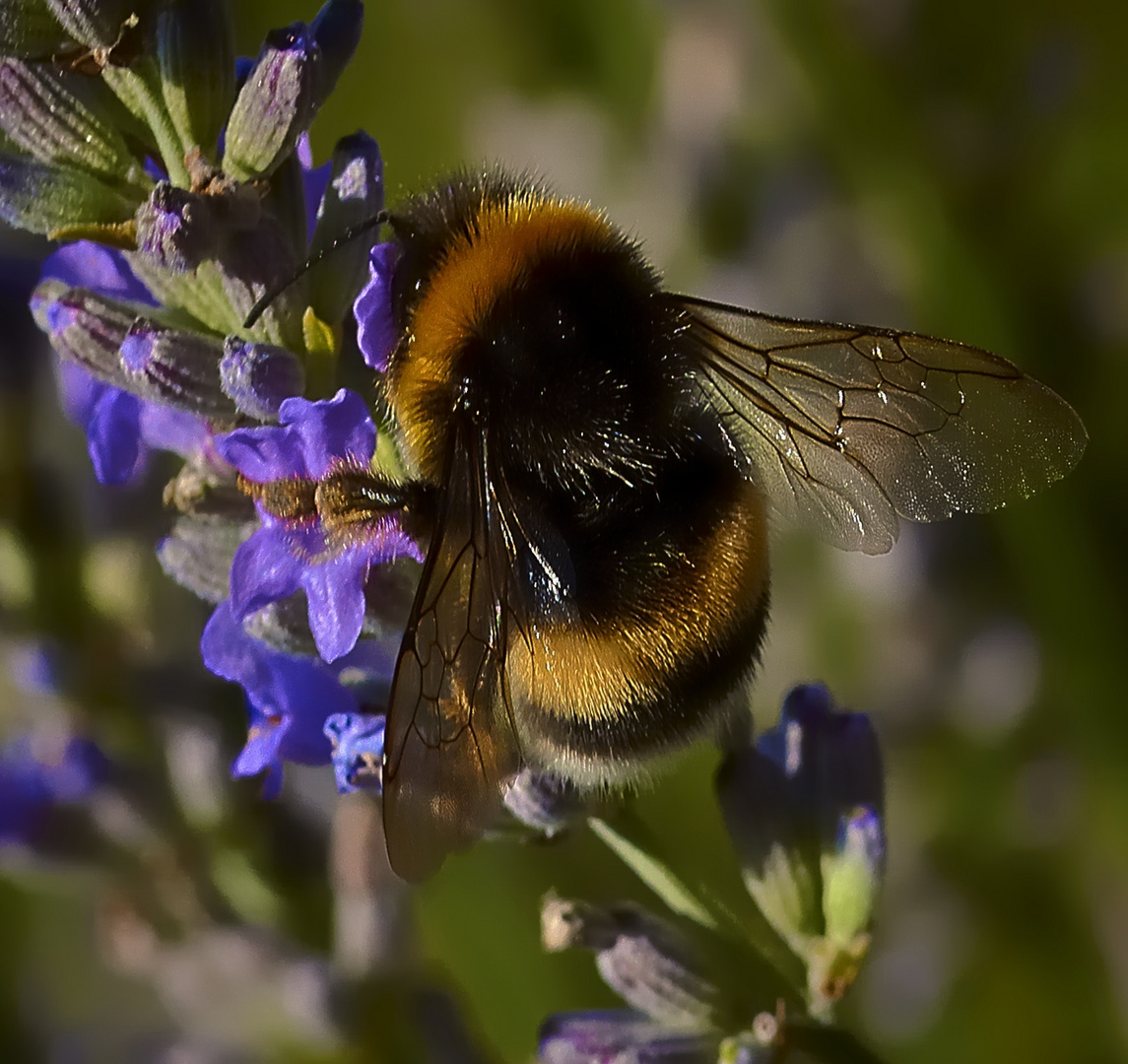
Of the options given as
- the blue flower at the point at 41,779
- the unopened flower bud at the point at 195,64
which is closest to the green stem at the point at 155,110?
the unopened flower bud at the point at 195,64

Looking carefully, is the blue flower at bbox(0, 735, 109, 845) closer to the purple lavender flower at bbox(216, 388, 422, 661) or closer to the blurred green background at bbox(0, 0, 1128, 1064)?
the blurred green background at bbox(0, 0, 1128, 1064)

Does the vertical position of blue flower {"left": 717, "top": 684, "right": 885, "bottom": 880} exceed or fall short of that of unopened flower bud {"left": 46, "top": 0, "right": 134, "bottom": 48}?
it falls short

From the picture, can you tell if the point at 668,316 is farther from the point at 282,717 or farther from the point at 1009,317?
the point at 1009,317

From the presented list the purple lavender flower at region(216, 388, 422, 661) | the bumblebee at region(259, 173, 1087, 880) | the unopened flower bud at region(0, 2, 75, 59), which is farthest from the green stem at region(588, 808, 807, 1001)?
the unopened flower bud at region(0, 2, 75, 59)

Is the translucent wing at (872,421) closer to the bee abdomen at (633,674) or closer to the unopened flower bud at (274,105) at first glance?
the bee abdomen at (633,674)

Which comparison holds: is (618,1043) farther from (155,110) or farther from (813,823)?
(155,110)

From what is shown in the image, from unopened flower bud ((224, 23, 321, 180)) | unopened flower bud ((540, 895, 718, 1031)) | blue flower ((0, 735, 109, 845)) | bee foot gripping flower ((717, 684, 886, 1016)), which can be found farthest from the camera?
blue flower ((0, 735, 109, 845))
